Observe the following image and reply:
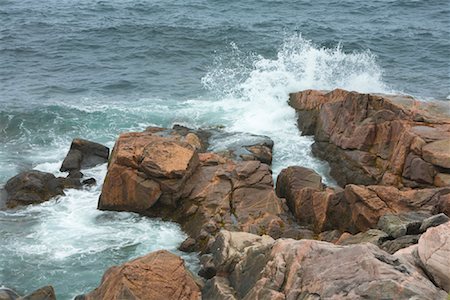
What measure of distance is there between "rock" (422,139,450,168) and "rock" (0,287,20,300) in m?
13.7

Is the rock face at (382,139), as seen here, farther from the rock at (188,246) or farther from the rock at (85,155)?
the rock at (85,155)

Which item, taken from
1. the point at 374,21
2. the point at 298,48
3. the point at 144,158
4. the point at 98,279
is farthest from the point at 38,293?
the point at 374,21

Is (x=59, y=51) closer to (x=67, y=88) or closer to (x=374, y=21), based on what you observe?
(x=67, y=88)

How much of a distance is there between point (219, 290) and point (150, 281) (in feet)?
5.75

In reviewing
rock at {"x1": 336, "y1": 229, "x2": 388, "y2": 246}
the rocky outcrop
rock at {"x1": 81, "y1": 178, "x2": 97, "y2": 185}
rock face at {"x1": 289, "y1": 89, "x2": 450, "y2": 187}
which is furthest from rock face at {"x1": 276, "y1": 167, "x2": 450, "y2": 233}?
the rocky outcrop

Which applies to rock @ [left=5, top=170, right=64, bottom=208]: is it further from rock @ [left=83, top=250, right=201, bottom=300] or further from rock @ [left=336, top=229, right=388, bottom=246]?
rock @ [left=336, top=229, right=388, bottom=246]

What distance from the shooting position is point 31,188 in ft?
69.8

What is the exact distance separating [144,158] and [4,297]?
22.6ft

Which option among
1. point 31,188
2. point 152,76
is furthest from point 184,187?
point 152,76

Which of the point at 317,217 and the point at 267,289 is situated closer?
the point at 267,289

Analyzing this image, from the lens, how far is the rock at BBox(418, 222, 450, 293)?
9.69 m

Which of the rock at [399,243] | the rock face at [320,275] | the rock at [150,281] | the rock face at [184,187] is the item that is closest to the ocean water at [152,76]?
the rock face at [184,187]

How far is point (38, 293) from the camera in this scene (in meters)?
14.6

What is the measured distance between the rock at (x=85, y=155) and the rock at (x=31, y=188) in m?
1.59
